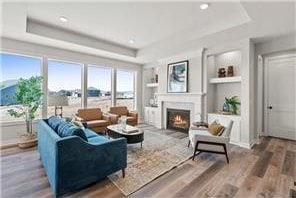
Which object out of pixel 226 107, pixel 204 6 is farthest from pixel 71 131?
pixel 226 107

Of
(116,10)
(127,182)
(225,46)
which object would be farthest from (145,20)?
(127,182)

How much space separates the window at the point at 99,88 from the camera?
5.97 meters

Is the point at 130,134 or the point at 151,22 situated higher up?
the point at 151,22

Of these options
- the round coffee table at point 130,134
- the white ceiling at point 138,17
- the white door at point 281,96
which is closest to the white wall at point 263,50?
the white door at point 281,96

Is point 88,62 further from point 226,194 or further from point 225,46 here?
point 226,194

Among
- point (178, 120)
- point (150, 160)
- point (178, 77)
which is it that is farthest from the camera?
point (178, 120)

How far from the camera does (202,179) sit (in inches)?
101

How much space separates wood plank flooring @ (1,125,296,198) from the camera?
86.6 inches

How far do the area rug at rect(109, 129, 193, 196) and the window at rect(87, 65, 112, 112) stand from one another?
2.55 metres

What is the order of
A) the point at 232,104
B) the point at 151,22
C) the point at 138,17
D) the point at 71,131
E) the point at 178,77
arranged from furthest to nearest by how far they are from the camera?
the point at 178,77
the point at 232,104
the point at 151,22
the point at 138,17
the point at 71,131

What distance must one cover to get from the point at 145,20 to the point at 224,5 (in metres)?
1.65

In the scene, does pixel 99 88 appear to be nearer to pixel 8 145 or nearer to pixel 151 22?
pixel 8 145

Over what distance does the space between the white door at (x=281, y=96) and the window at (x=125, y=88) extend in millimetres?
5052

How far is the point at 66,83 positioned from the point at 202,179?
4.95 metres
